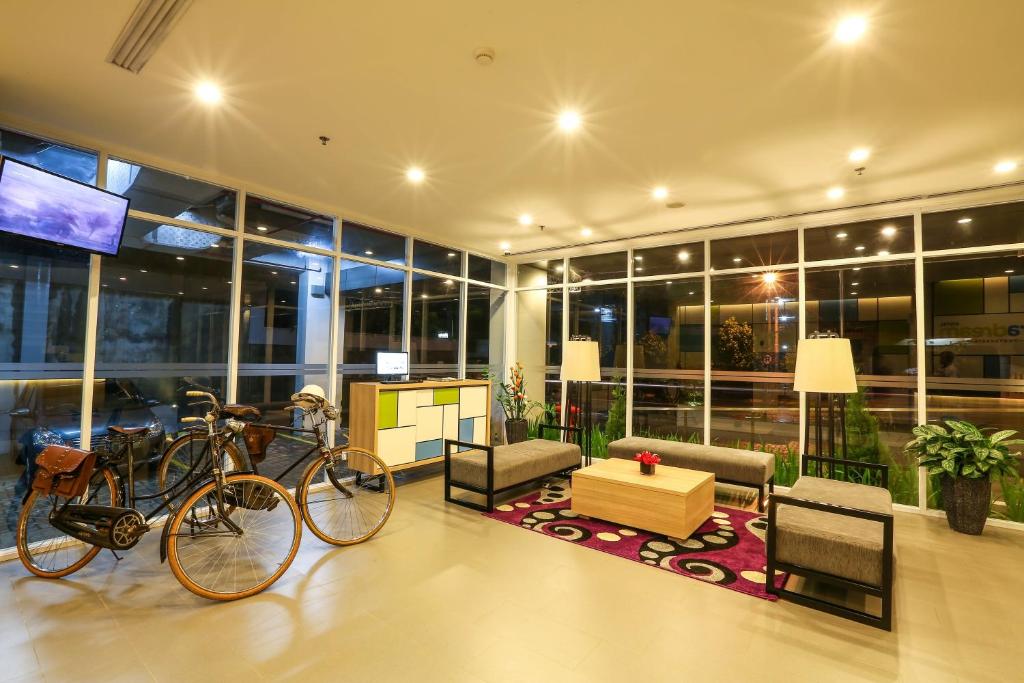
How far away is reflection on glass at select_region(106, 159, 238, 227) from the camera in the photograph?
152 inches

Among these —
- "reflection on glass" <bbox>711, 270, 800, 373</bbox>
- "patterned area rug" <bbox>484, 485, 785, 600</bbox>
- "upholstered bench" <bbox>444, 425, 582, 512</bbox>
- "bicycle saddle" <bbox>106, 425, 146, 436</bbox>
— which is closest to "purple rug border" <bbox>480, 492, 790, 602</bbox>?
"patterned area rug" <bbox>484, 485, 785, 600</bbox>

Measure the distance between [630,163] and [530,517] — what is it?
306 cm

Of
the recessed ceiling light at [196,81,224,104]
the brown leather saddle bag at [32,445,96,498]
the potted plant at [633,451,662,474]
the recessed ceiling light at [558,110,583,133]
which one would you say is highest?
the recessed ceiling light at [558,110,583,133]

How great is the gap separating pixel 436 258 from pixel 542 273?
1.74 metres

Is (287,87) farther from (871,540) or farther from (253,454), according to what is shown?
(871,540)

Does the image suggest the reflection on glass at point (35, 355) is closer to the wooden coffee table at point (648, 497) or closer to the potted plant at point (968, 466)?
the wooden coffee table at point (648, 497)

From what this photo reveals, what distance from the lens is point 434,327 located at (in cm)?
651

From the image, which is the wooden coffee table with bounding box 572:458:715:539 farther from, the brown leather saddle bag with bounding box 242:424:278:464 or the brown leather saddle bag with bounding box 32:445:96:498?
the brown leather saddle bag with bounding box 32:445:96:498

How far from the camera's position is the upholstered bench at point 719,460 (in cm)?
451

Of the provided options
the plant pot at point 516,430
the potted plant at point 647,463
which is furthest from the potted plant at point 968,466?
the plant pot at point 516,430

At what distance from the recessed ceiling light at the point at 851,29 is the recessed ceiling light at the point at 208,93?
10.9 feet

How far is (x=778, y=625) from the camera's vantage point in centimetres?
259

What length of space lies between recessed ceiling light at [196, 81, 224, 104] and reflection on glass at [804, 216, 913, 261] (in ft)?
18.0

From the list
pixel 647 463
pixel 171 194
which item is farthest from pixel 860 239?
pixel 171 194
